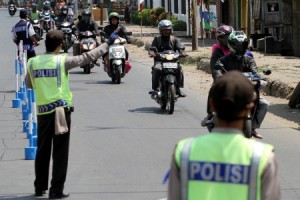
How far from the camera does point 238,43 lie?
1080 cm

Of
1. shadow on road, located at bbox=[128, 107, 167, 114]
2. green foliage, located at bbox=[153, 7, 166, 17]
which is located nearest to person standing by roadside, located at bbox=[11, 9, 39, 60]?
shadow on road, located at bbox=[128, 107, 167, 114]

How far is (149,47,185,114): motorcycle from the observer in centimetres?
1653

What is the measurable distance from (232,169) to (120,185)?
5.94 metres

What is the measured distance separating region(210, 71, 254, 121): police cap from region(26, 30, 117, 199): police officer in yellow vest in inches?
203

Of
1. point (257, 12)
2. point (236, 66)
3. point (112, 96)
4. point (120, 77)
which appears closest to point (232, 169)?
point (236, 66)

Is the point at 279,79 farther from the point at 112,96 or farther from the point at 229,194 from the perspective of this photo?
the point at 229,194

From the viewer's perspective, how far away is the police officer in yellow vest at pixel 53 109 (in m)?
9.50

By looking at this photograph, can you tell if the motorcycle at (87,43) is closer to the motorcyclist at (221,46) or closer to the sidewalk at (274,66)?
the sidewalk at (274,66)

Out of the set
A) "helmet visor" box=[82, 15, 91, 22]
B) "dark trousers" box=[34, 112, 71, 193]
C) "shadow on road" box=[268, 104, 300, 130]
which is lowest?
"shadow on road" box=[268, 104, 300, 130]

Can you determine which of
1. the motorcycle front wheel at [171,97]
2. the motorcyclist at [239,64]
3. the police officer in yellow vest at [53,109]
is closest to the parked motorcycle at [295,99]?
the motorcycle front wheel at [171,97]

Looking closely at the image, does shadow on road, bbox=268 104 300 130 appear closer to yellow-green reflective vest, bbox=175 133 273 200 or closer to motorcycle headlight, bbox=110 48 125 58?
motorcycle headlight, bbox=110 48 125 58

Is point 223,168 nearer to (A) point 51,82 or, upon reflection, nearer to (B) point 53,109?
(B) point 53,109

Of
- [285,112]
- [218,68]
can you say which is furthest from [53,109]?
[285,112]

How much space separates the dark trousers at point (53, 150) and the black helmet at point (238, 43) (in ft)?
7.64
